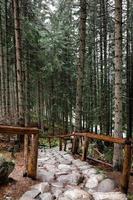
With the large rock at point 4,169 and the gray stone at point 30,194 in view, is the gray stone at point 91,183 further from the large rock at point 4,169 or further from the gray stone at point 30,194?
the large rock at point 4,169

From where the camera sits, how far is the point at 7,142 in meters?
13.9

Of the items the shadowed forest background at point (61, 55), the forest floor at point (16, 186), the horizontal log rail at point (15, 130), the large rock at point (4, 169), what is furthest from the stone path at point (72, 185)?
the shadowed forest background at point (61, 55)

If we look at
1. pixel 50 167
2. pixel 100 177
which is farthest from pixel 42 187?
pixel 50 167

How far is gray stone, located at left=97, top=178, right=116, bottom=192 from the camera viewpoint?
7008 millimetres

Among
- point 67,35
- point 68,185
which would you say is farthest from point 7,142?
point 67,35

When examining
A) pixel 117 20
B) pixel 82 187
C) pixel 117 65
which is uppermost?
pixel 117 20

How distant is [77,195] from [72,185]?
837 millimetres

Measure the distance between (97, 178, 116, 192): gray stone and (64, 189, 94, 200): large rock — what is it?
0.55 m

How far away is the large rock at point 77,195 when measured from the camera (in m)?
6.35

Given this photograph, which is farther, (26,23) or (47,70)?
(47,70)

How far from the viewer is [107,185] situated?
23.6ft

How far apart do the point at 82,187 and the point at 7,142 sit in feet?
24.0

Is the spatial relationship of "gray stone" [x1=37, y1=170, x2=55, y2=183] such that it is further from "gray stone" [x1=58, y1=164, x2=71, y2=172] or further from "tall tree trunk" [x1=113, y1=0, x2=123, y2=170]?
"tall tree trunk" [x1=113, y1=0, x2=123, y2=170]

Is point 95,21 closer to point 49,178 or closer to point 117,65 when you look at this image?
point 117,65
